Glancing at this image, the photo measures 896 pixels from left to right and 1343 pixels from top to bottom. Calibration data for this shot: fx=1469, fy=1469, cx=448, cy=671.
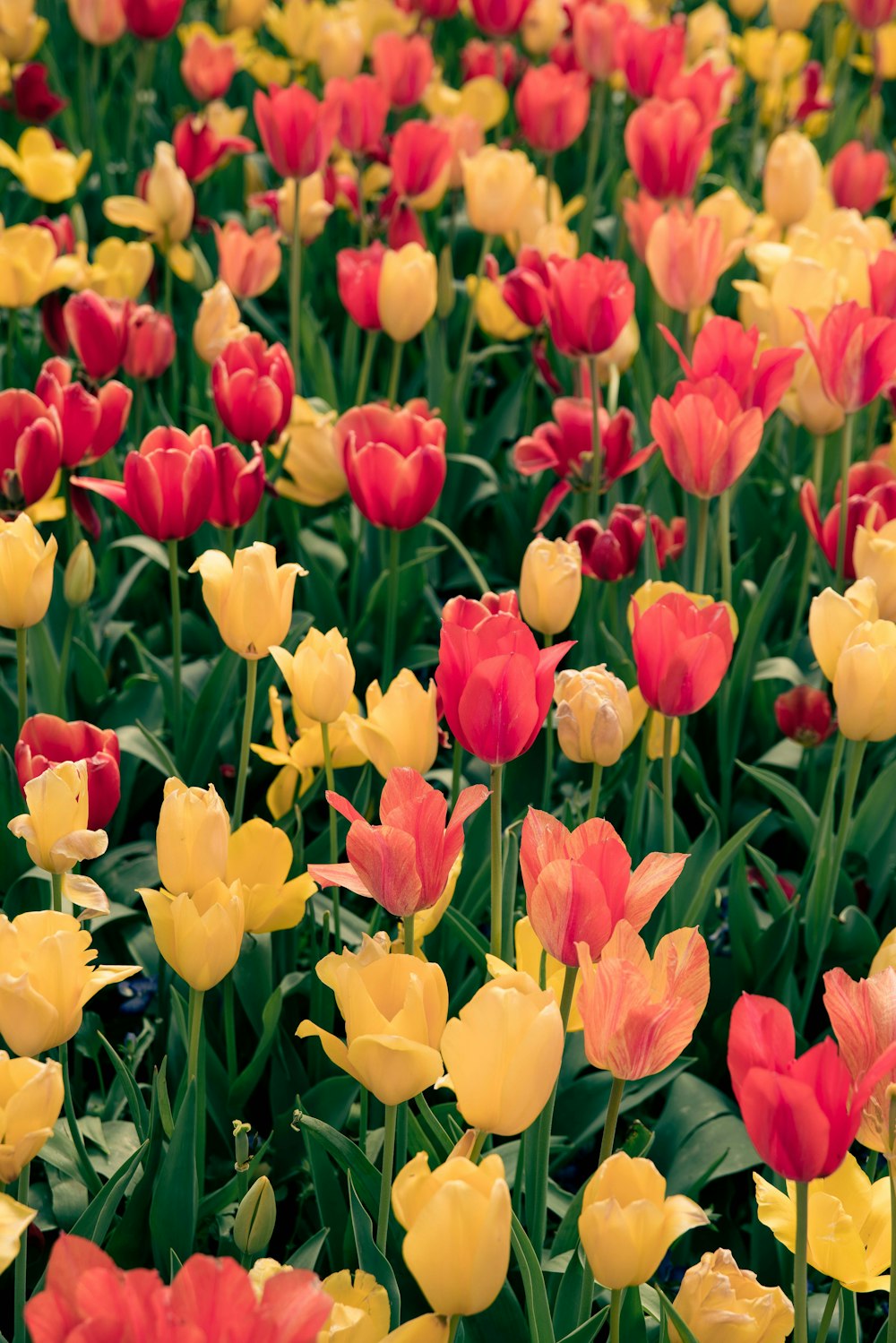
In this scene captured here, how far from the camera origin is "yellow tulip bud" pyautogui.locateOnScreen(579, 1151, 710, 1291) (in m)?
0.89

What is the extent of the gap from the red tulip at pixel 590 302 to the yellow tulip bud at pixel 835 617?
68 centimetres

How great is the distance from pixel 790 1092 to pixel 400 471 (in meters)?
1.06

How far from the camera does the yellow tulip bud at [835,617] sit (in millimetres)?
1466

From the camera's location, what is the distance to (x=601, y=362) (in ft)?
8.48

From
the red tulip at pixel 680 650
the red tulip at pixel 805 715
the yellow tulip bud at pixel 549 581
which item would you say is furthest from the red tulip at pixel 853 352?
the red tulip at pixel 680 650

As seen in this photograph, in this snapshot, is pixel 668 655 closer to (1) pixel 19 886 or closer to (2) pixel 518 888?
(2) pixel 518 888

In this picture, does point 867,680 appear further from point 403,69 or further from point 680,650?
point 403,69

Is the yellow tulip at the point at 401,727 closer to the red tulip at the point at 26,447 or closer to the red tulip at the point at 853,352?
the red tulip at the point at 26,447

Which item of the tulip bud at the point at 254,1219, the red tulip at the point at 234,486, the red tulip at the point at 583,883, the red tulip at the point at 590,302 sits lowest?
the tulip bud at the point at 254,1219

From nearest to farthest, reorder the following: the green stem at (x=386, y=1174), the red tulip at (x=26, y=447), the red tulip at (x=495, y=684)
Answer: the green stem at (x=386, y=1174)
the red tulip at (x=495, y=684)
the red tulip at (x=26, y=447)

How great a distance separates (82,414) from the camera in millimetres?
1861

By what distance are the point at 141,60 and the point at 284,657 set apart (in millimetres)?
2840

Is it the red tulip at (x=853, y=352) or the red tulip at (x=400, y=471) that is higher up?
the red tulip at (x=853, y=352)

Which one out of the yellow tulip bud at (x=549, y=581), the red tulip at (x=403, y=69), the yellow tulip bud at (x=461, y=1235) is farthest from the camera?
the red tulip at (x=403, y=69)
